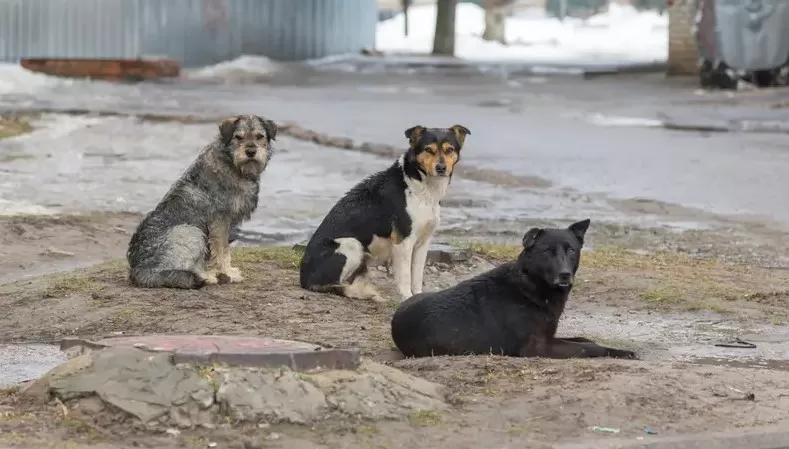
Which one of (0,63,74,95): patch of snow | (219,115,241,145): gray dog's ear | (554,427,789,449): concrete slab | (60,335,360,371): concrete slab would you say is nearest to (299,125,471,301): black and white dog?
(219,115,241,145): gray dog's ear

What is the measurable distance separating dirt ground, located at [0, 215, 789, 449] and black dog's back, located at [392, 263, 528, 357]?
194 mm

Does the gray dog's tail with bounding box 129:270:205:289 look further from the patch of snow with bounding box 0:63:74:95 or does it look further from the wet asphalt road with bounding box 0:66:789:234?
the patch of snow with bounding box 0:63:74:95

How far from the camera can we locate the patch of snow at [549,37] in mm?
56844

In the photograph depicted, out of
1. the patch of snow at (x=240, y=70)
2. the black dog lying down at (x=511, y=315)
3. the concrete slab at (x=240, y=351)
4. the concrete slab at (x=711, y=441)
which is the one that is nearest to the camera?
the concrete slab at (x=711, y=441)

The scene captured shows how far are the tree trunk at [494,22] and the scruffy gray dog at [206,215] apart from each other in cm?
5316

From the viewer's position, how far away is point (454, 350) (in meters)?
8.47

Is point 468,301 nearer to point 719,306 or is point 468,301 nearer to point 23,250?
point 719,306

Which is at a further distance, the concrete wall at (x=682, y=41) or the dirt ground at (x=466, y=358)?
the concrete wall at (x=682, y=41)

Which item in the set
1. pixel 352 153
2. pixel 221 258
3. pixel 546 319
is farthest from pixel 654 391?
pixel 352 153

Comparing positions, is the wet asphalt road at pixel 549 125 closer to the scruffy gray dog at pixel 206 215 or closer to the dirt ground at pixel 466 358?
the dirt ground at pixel 466 358

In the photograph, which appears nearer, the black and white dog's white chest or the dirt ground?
the dirt ground

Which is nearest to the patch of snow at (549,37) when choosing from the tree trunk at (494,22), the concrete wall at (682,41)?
the tree trunk at (494,22)

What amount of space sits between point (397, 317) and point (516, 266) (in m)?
0.75

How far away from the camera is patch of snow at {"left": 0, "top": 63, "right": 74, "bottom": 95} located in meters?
31.5
